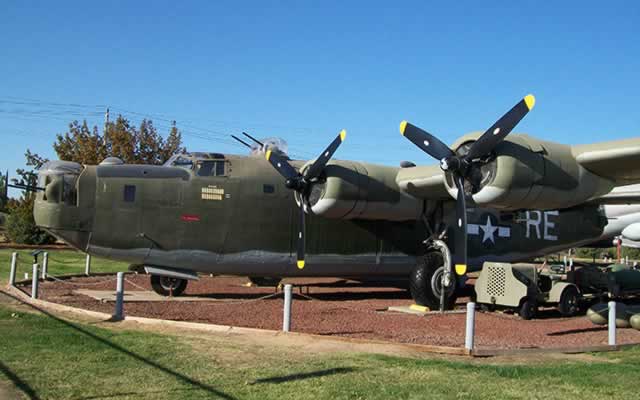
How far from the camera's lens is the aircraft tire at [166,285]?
58.6 feet

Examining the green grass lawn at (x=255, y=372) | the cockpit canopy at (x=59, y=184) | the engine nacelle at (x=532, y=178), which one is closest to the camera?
the green grass lawn at (x=255, y=372)

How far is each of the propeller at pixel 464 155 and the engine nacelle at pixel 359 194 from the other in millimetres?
2341

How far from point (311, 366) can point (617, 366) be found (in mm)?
4926

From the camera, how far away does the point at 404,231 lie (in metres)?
19.7

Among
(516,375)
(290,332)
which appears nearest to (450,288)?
(290,332)

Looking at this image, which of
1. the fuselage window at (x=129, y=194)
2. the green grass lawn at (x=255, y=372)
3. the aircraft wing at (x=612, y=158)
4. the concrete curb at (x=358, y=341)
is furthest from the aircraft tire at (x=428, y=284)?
the fuselage window at (x=129, y=194)

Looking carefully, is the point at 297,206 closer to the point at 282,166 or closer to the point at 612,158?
the point at 282,166

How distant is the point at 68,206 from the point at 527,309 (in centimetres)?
1187

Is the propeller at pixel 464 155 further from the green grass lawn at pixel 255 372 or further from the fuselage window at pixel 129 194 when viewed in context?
the fuselage window at pixel 129 194

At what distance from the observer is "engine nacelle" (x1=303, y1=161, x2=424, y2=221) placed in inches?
637

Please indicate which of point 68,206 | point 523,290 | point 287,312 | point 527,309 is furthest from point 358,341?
point 68,206

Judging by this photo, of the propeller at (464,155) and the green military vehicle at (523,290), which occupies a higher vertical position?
the propeller at (464,155)

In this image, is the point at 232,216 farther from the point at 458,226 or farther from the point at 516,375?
the point at 516,375

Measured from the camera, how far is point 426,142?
47.2 ft
